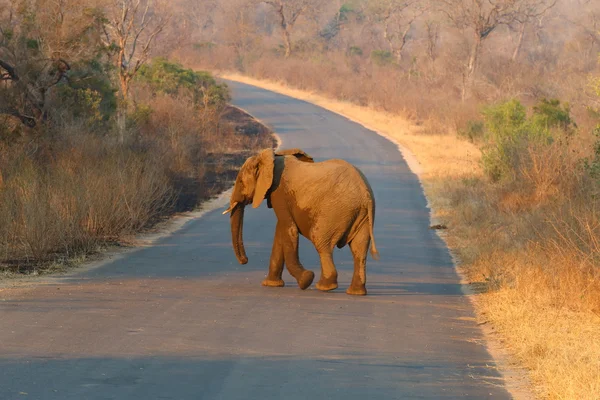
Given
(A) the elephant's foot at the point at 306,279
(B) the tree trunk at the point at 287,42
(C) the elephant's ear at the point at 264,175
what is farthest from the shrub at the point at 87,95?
(B) the tree trunk at the point at 287,42

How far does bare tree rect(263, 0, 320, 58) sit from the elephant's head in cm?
7290

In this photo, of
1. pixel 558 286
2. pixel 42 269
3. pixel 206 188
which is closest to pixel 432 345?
pixel 558 286

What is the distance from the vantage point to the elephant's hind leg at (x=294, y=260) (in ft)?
44.3

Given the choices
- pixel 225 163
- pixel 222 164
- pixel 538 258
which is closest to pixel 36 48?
pixel 222 164

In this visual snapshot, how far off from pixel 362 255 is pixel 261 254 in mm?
4569

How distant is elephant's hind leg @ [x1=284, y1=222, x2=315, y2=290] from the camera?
44.3 feet

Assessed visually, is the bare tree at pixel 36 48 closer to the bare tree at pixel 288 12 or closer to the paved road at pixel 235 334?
the paved road at pixel 235 334

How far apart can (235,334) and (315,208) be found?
3358 mm

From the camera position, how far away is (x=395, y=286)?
580 inches

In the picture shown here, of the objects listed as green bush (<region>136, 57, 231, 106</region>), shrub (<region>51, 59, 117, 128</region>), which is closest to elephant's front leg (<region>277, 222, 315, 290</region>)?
shrub (<region>51, 59, 117, 128</region>)

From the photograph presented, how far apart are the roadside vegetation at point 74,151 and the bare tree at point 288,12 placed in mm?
51921

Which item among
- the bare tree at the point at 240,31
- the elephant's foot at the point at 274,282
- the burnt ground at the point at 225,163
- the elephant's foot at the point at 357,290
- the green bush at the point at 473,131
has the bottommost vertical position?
the burnt ground at the point at 225,163

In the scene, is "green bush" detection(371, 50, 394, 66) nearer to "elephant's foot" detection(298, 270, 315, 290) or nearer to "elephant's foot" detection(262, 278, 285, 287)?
"elephant's foot" detection(262, 278, 285, 287)

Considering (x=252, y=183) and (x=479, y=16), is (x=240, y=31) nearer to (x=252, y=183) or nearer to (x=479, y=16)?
(x=479, y=16)
